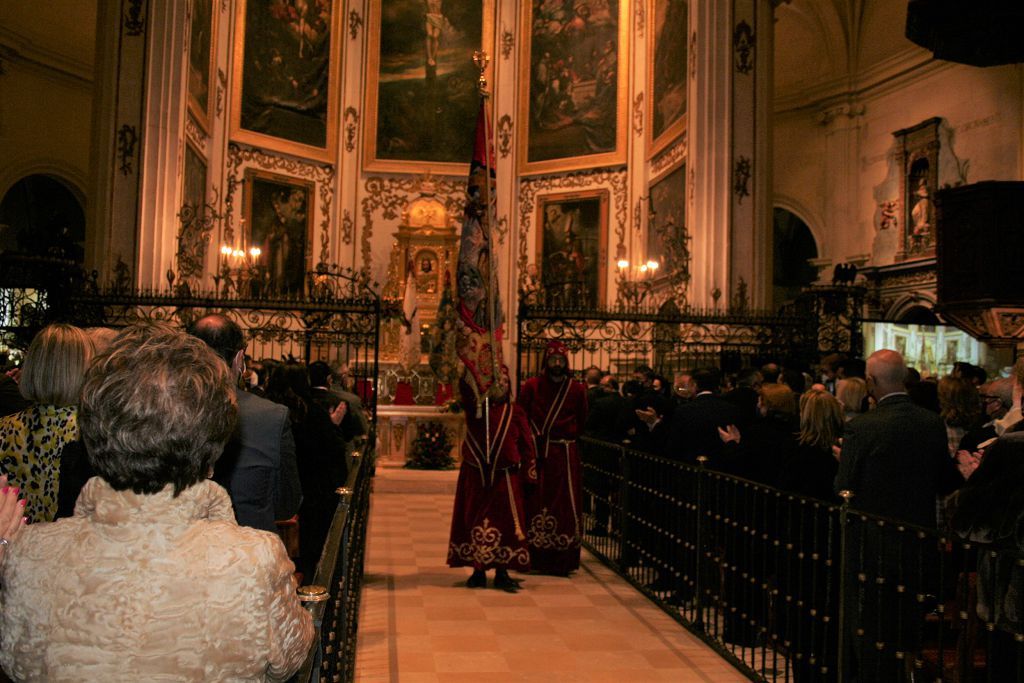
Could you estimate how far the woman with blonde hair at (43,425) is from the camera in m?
3.39

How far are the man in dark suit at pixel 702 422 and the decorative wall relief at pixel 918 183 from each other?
12.8 meters

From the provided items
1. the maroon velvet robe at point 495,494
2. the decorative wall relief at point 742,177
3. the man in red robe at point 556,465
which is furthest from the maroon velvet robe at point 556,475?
the decorative wall relief at point 742,177

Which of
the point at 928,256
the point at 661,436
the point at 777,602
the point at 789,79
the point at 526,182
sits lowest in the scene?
the point at 777,602

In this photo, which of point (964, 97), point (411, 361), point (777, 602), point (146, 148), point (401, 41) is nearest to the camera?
point (777, 602)

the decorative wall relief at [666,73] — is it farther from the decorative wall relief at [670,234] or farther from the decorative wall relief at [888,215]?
the decorative wall relief at [888,215]

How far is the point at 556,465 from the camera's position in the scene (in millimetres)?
8289

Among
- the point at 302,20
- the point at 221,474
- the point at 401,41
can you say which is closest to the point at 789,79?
the point at 401,41

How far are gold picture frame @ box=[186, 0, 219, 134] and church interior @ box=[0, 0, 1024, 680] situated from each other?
8 centimetres

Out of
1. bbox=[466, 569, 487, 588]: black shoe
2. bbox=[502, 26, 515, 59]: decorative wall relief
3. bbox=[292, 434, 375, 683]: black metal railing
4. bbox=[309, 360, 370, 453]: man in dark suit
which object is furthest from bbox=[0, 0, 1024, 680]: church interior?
bbox=[292, 434, 375, 683]: black metal railing

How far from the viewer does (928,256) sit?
18250 mm

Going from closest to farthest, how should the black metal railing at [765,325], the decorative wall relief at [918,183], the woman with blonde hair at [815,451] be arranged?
the woman with blonde hair at [815,451]
the black metal railing at [765,325]
the decorative wall relief at [918,183]

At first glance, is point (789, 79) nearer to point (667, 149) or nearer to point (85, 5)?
point (667, 149)

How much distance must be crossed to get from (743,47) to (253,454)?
14602mm

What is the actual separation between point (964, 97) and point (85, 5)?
58.9 feet
